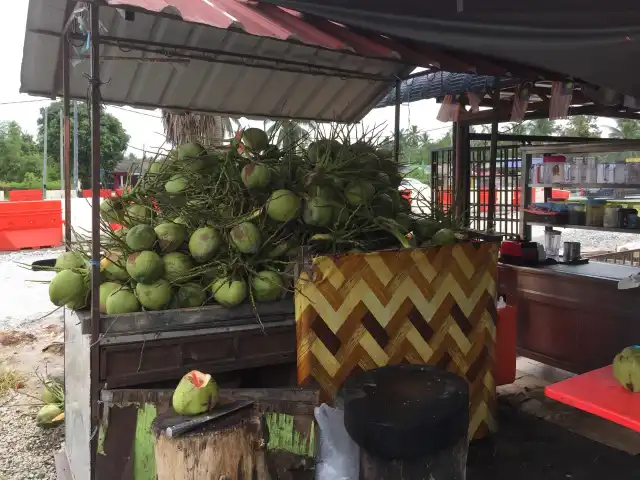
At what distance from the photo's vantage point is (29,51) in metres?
3.29

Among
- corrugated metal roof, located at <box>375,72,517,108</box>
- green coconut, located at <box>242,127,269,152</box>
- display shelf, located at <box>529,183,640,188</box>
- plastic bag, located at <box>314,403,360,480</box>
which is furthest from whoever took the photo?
display shelf, located at <box>529,183,640,188</box>

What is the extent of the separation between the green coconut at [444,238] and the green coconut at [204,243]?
128 centimetres

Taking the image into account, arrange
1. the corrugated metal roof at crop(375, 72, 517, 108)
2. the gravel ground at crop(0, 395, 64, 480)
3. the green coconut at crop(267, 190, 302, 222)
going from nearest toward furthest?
the green coconut at crop(267, 190, 302, 222) → the gravel ground at crop(0, 395, 64, 480) → the corrugated metal roof at crop(375, 72, 517, 108)

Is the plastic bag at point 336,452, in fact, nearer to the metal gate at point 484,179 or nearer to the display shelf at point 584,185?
the display shelf at point 584,185

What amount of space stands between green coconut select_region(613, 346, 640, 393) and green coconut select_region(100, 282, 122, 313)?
228 centimetres

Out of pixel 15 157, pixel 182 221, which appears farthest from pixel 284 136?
pixel 15 157

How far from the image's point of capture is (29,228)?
12.5 metres

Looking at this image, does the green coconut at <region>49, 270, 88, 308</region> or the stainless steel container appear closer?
the green coconut at <region>49, 270, 88, 308</region>

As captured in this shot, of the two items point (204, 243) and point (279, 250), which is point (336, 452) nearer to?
point (279, 250)

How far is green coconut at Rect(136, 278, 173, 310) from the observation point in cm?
255

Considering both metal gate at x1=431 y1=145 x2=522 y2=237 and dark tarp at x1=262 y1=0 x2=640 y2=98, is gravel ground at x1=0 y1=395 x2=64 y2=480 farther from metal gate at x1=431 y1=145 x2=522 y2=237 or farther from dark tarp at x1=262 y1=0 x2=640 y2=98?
metal gate at x1=431 y1=145 x2=522 y2=237

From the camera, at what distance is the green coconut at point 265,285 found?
8.82 feet

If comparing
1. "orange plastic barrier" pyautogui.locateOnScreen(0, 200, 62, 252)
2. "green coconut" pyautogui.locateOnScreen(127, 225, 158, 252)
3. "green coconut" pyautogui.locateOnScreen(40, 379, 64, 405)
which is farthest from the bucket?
"orange plastic barrier" pyautogui.locateOnScreen(0, 200, 62, 252)

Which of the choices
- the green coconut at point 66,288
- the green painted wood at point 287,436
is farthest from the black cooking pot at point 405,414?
the green coconut at point 66,288
